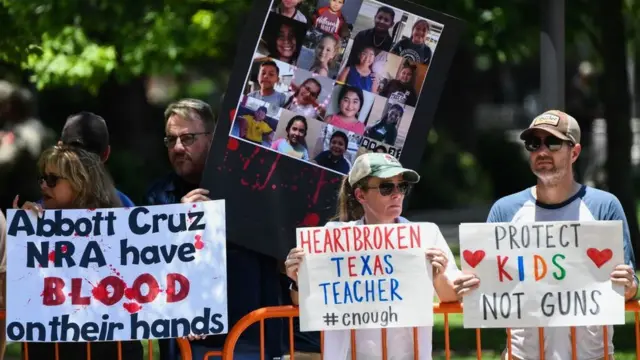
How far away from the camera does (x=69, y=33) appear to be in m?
13.2

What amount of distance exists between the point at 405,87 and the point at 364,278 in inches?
38.9

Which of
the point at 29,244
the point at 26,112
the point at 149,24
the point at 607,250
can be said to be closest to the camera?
the point at 607,250

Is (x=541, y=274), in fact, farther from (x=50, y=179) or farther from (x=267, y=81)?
(x=50, y=179)

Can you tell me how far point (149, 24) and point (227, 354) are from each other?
6.62 metres

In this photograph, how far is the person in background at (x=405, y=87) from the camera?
21.2ft

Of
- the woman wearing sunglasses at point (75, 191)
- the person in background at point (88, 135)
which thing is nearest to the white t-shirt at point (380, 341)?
the woman wearing sunglasses at point (75, 191)

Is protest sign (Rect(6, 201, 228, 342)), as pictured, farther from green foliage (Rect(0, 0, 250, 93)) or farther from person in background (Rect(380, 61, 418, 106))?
green foliage (Rect(0, 0, 250, 93))

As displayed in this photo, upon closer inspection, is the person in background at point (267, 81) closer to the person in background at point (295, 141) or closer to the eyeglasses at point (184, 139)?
the person in background at point (295, 141)

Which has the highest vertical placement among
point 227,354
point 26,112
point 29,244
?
point 26,112

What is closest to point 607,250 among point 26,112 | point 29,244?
point 29,244

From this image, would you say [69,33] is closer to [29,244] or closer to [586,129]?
[29,244]

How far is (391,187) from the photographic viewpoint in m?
5.84

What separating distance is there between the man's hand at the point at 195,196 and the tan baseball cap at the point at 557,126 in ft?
4.78

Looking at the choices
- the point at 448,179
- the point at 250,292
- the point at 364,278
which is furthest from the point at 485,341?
the point at 448,179
